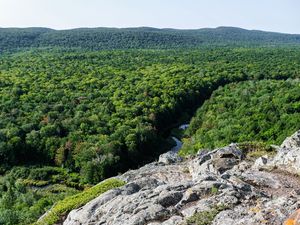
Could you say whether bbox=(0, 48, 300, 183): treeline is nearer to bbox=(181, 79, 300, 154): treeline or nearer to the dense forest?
the dense forest

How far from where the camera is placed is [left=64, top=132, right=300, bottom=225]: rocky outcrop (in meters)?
13.0

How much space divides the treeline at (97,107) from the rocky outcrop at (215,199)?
3678 centimetres

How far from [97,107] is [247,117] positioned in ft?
89.0

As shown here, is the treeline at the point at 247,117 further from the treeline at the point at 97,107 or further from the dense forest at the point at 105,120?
the treeline at the point at 97,107

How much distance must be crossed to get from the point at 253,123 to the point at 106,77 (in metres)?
A: 52.0

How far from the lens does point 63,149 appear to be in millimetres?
60375

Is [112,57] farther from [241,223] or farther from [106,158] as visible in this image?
[241,223]

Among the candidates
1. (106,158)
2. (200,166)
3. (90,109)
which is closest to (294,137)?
(200,166)

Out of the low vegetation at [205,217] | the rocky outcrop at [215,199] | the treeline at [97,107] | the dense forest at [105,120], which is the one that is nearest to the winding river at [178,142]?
the dense forest at [105,120]

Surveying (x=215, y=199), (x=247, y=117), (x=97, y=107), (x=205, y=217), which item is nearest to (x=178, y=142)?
(x=247, y=117)

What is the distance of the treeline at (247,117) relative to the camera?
58159 mm

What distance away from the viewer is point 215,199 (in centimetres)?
1473

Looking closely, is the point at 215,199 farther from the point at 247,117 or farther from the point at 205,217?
the point at 247,117

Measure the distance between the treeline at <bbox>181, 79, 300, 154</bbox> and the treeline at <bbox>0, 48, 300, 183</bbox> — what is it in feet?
22.1
